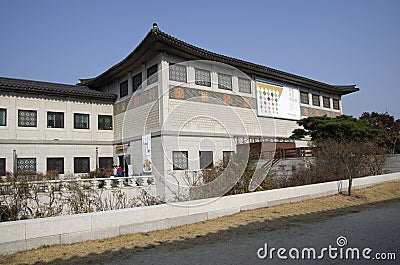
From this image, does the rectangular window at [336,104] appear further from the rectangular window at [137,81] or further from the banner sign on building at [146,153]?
the banner sign on building at [146,153]

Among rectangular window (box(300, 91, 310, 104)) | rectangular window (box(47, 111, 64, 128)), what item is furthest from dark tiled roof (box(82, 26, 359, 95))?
rectangular window (box(47, 111, 64, 128))

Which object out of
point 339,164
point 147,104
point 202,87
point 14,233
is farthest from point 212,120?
point 14,233

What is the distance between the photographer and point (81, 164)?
20109 millimetres

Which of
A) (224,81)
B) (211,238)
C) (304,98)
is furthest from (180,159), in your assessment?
(304,98)

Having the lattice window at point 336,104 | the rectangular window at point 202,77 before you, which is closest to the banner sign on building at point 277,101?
the rectangular window at point 202,77

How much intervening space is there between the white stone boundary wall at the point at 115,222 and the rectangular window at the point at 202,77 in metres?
10.6

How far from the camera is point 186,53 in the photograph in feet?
59.1

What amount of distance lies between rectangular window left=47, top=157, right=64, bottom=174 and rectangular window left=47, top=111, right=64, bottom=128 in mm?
1919

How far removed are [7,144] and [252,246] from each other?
1655 cm

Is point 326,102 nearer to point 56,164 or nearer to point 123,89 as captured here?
point 123,89

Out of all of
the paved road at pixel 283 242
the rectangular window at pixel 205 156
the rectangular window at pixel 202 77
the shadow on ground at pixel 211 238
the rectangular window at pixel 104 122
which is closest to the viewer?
the paved road at pixel 283 242

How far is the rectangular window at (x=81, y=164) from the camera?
19891 millimetres

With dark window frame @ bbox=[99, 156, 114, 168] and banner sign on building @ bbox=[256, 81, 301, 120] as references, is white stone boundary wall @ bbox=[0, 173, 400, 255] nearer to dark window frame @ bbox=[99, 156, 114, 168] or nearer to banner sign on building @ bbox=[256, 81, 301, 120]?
banner sign on building @ bbox=[256, 81, 301, 120]

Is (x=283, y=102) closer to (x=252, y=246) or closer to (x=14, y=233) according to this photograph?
(x=252, y=246)
